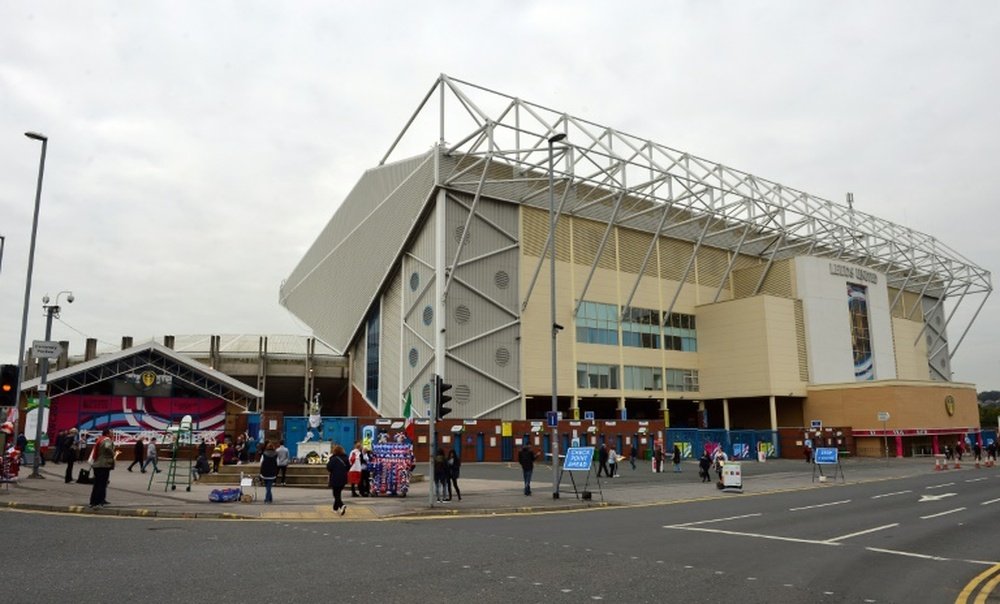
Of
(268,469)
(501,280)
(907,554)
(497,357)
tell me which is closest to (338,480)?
(268,469)

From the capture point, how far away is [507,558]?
440 inches

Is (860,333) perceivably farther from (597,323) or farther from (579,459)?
(579,459)

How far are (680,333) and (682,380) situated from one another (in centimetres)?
391

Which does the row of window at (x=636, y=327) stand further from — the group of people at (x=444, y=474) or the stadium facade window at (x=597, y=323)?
the group of people at (x=444, y=474)

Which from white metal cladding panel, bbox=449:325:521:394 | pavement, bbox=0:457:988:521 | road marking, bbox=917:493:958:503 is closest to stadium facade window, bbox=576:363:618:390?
white metal cladding panel, bbox=449:325:521:394

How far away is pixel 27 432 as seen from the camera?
24688 millimetres

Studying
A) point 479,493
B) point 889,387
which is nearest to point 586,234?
point 889,387

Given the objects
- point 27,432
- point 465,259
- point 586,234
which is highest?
point 586,234

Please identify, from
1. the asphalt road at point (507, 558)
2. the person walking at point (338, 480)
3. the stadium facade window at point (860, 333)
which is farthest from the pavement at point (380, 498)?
the stadium facade window at point (860, 333)

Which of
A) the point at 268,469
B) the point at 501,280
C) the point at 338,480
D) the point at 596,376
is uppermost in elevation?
the point at 501,280

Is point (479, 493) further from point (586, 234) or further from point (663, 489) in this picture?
point (586, 234)

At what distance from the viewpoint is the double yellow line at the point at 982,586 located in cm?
884

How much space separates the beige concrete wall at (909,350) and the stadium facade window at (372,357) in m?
51.2

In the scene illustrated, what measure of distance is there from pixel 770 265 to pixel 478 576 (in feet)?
192
